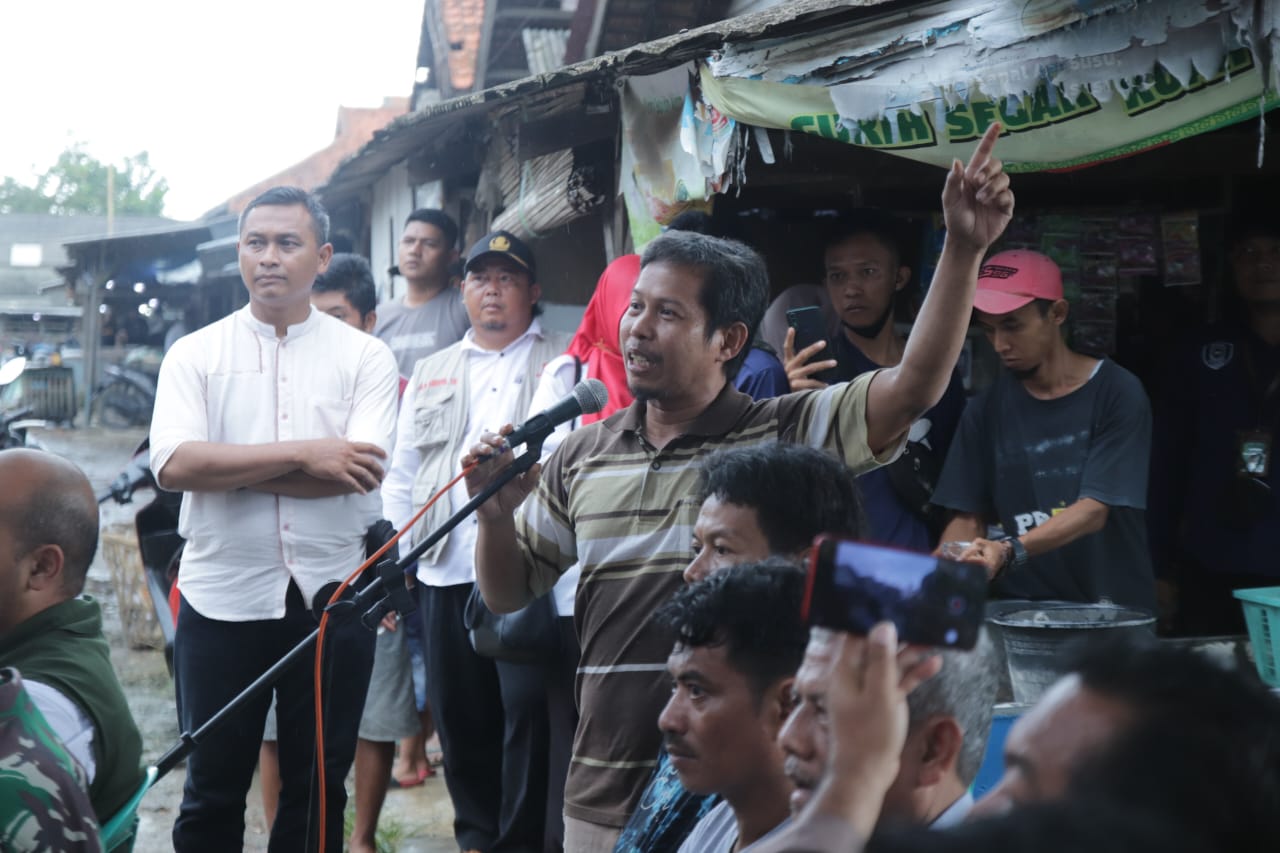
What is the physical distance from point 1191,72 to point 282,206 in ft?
8.65

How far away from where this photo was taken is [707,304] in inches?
106

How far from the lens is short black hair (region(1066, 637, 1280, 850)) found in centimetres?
96

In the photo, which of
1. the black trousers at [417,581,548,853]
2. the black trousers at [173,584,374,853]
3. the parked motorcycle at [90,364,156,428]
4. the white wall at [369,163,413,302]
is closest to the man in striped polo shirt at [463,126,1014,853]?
the black trousers at [173,584,374,853]

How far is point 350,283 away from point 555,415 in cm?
309

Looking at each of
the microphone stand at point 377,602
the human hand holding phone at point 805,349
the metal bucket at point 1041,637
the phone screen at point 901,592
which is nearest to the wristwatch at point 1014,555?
the metal bucket at point 1041,637

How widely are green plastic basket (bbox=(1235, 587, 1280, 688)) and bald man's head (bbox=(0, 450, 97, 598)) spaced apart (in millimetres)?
2683

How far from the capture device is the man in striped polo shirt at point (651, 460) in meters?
2.54

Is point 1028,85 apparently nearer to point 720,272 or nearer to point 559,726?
point 720,272

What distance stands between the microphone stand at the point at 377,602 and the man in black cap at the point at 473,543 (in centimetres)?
135

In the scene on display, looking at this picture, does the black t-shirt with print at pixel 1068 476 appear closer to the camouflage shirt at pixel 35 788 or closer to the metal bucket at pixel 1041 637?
the metal bucket at pixel 1041 637

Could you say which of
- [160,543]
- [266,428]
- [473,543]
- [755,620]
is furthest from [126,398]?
[755,620]

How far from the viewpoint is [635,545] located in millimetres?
2605

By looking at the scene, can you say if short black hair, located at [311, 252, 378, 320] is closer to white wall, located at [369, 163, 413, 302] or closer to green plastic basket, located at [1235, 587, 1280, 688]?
green plastic basket, located at [1235, 587, 1280, 688]

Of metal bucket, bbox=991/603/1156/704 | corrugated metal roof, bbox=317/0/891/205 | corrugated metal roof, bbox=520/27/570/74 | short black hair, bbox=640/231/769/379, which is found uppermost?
corrugated metal roof, bbox=520/27/570/74
